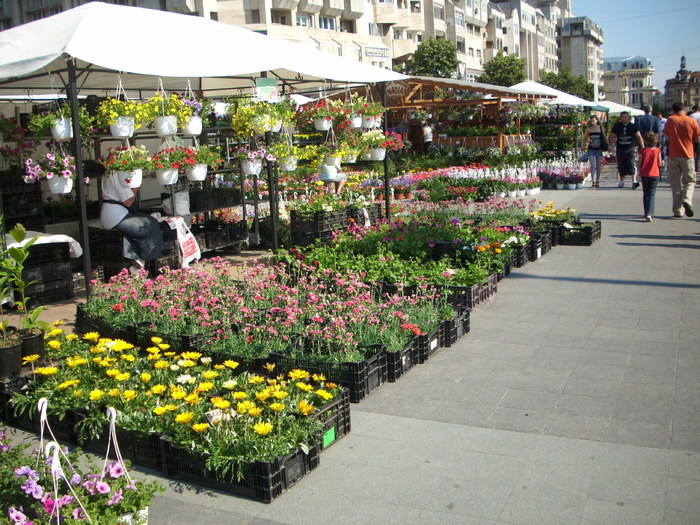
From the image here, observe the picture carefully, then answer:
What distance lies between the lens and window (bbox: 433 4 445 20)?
68438 millimetres

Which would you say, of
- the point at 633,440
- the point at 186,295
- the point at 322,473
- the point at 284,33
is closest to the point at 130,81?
the point at 186,295

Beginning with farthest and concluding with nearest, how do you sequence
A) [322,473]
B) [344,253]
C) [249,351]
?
[344,253] → [249,351] → [322,473]

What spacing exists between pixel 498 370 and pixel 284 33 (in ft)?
144

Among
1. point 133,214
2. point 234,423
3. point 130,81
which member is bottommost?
point 234,423

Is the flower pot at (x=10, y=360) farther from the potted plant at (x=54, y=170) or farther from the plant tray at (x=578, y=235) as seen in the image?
the plant tray at (x=578, y=235)

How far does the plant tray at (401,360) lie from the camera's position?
5.80 meters

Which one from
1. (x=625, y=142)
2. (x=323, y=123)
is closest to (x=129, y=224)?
(x=323, y=123)

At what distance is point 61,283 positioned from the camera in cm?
885

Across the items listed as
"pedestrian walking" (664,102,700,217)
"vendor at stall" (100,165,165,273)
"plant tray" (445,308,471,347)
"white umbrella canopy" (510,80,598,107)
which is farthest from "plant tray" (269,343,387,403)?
"white umbrella canopy" (510,80,598,107)

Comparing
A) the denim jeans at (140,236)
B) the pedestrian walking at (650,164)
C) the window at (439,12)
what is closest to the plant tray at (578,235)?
the pedestrian walking at (650,164)

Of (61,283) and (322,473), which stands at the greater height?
(61,283)

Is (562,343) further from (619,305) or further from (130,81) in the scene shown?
(130,81)

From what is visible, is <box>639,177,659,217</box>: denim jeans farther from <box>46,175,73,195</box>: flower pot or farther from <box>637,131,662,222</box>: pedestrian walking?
<box>46,175,73,195</box>: flower pot

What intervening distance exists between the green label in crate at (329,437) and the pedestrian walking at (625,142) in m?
14.1
